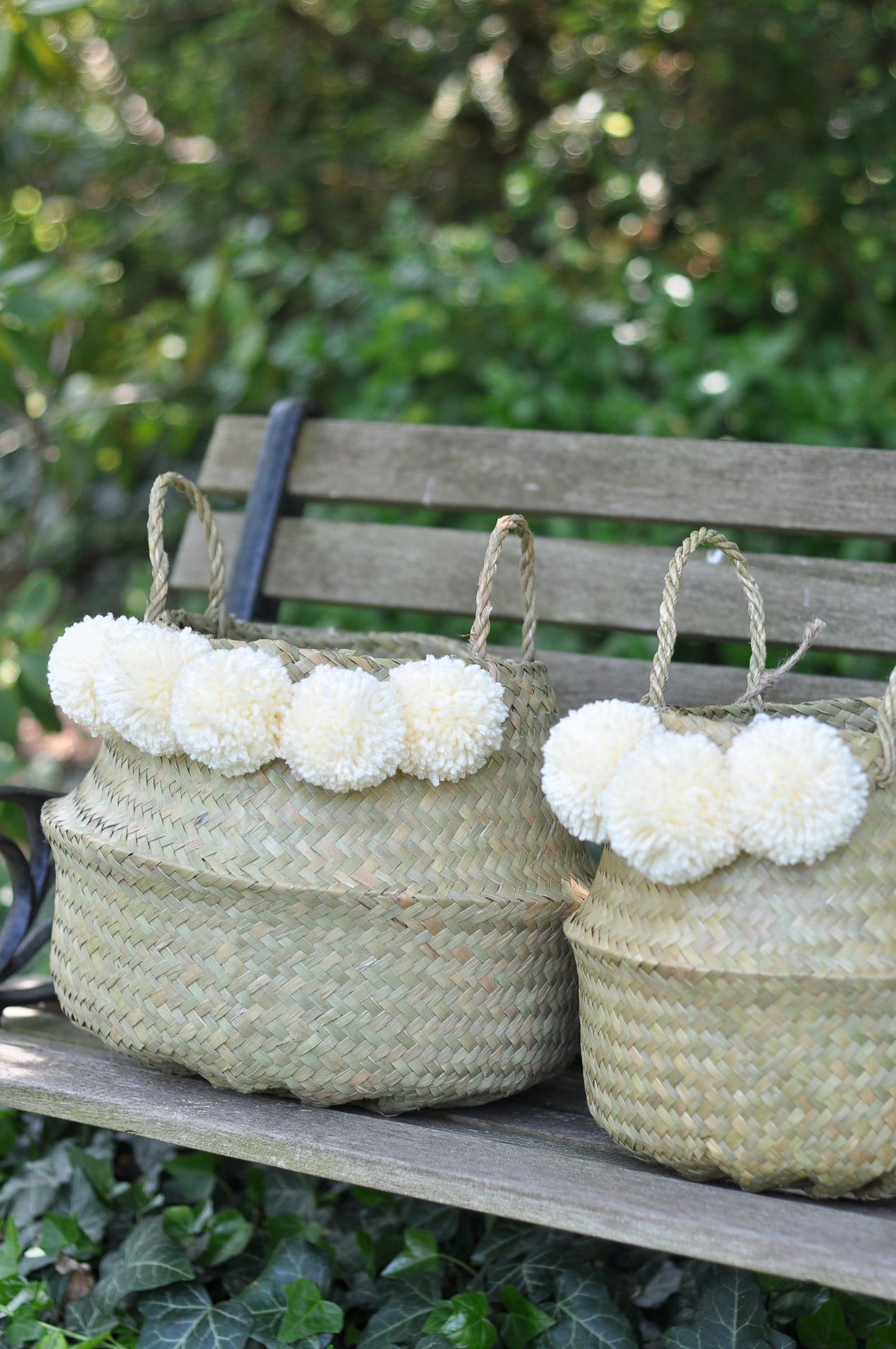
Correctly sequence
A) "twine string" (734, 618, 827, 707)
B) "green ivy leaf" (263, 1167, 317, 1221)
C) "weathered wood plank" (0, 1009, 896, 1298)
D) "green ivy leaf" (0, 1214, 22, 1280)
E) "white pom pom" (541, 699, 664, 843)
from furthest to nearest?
"green ivy leaf" (263, 1167, 317, 1221), "green ivy leaf" (0, 1214, 22, 1280), "twine string" (734, 618, 827, 707), "white pom pom" (541, 699, 664, 843), "weathered wood plank" (0, 1009, 896, 1298)

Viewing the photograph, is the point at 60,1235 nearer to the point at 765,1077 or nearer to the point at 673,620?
the point at 765,1077

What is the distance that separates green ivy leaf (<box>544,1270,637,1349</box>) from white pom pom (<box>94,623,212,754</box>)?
699mm

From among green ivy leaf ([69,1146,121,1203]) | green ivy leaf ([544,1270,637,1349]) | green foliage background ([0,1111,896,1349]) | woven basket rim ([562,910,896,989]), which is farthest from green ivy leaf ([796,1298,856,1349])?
green ivy leaf ([69,1146,121,1203])

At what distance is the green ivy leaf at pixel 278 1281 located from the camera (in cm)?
126

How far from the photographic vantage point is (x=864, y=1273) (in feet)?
2.86

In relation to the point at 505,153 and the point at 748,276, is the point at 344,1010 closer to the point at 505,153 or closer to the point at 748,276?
the point at 748,276

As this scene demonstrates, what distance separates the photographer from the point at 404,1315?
4.17 feet

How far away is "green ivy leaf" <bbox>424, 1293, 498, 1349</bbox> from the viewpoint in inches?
47.3

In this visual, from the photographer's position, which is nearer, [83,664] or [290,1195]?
[83,664]

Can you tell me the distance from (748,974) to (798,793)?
5.9 inches

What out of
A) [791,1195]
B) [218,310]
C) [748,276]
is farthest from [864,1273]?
[218,310]

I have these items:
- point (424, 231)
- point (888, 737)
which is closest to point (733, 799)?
point (888, 737)

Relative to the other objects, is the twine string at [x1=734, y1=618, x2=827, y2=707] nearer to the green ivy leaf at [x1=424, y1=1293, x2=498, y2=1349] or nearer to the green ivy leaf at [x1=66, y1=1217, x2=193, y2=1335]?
the green ivy leaf at [x1=424, y1=1293, x2=498, y2=1349]

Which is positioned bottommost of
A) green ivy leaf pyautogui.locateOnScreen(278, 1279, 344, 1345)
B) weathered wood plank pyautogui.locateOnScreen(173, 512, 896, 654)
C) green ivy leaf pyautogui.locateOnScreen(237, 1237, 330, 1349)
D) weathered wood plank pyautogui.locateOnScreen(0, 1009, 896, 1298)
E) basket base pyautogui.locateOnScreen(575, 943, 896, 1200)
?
green ivy leaf pyautogui.locateOnScreen(237, 1237, 330, 1349)
